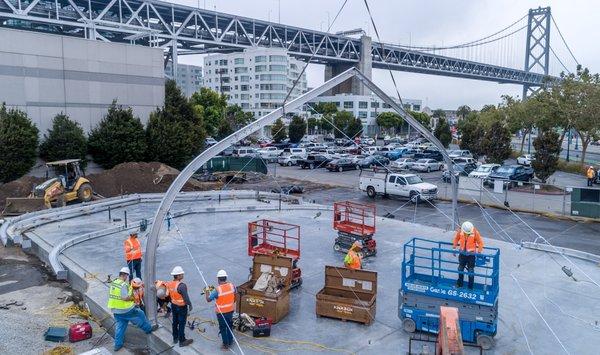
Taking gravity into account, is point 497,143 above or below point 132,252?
above

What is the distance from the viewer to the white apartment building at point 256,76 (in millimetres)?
116312

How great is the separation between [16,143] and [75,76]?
7064 mm

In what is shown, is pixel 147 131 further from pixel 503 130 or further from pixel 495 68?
pixel 495 68

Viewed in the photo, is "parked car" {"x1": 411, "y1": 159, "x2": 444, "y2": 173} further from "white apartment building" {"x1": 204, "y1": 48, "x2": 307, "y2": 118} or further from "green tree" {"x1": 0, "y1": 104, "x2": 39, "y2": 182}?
"white apartment building" {"x1": 204, "y1": 48, "x2": 307, "y2": 118}

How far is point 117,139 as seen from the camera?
3562 centimetres

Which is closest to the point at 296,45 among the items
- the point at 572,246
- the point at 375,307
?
the point at 572,246

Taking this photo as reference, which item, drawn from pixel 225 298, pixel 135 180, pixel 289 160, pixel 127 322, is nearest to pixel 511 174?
pixel 289 160

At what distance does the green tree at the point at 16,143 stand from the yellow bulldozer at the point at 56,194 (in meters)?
6.22

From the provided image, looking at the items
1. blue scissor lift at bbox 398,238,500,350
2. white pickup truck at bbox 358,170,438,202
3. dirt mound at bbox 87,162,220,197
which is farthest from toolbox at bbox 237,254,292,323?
dirt mound at bbox 87,162,220,197

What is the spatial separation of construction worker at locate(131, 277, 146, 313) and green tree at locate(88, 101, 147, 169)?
88.7ft

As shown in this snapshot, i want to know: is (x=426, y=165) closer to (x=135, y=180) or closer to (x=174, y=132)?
(x=174, y=132)

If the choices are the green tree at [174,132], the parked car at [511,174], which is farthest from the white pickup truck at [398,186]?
the green tree at [174,132]

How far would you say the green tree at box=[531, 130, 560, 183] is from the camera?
34031 millimetres

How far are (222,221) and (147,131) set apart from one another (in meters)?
18.7
